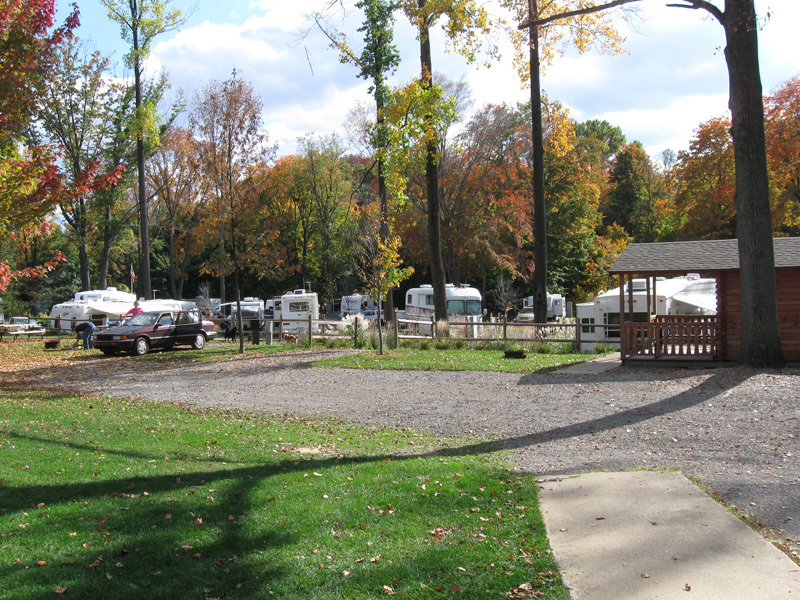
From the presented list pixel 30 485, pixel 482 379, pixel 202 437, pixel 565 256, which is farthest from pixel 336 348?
pixel 565 256

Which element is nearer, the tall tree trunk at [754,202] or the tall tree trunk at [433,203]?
the tall tree trunk at [754,202]

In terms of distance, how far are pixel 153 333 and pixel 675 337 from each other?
17526 mm

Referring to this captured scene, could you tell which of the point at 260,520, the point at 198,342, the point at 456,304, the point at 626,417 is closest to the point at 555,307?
the point at 456,304

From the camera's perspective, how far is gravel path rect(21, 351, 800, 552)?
23.5ft

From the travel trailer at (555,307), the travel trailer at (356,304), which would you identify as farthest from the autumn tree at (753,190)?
the travel trailer at (356,304)

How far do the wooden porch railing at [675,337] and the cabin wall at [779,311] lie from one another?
0.89 ft

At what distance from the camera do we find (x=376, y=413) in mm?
11438

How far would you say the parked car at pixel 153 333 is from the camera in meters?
22.7

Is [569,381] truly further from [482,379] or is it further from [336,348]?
[336,348]

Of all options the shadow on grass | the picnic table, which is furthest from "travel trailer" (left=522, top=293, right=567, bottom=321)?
the shadow on grass

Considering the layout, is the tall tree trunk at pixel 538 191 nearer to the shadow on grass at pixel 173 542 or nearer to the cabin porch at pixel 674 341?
the cabin porch at pixel 674 341

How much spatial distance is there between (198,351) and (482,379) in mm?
12795

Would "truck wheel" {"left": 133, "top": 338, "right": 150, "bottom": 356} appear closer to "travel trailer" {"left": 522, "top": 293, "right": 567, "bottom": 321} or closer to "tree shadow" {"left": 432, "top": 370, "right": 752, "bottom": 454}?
"tree shadow" {"left": 432, "top": 370, "right": 752, "bottom": 454}

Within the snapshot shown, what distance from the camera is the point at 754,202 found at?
44.0ft
